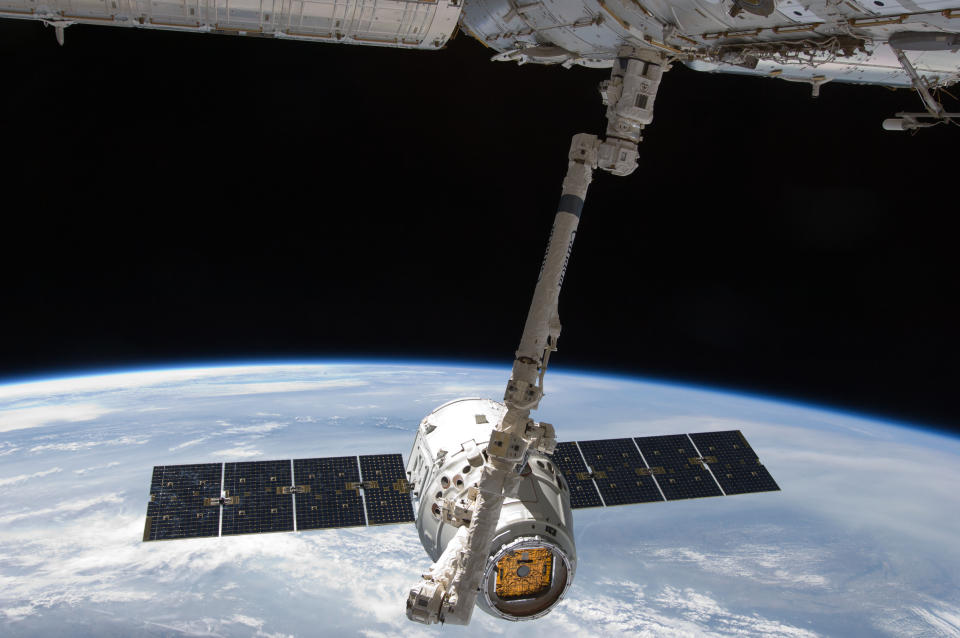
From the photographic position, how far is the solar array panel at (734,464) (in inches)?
457

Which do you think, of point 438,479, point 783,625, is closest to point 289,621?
point 438,479

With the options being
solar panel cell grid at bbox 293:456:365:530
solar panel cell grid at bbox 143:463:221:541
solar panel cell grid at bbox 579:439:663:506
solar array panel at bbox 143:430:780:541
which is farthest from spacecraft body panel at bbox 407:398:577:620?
solar panel cell grid at bbox 143:463:221:541

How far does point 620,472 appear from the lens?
11.4 meters

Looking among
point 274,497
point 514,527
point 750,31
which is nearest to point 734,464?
point 514,527

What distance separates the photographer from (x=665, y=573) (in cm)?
1427

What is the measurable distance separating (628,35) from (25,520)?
53.2 feet

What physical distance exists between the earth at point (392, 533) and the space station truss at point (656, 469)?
9.82 feet

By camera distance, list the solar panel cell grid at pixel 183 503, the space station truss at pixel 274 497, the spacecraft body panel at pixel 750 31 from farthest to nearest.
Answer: the space station truss at pixel 274 497
the solar panel cell grid at pixel 183 503
the spacecraft body panel at pixel 750 31

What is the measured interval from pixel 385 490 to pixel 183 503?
3.01 meters

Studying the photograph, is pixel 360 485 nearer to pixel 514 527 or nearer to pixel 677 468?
pixel 514 527

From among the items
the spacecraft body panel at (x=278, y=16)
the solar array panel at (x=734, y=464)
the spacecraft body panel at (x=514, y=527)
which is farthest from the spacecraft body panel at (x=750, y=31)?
the solar array panel at (x=734, y=464)

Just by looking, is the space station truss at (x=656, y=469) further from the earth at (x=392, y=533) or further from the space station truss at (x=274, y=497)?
the earth at (x=392, y=533)

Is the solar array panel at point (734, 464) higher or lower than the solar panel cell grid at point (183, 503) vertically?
higher

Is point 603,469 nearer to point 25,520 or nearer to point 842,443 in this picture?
point 25,520
